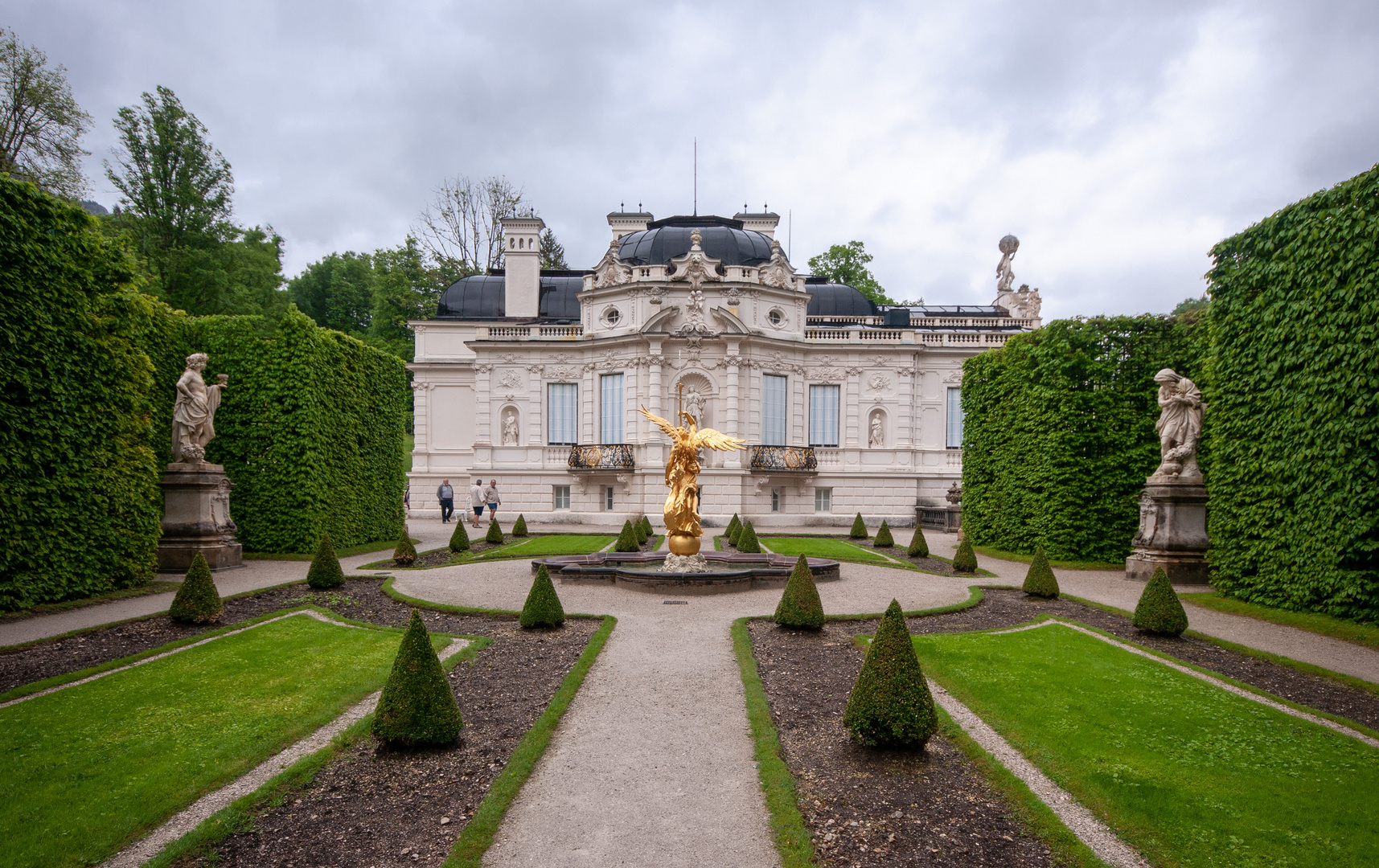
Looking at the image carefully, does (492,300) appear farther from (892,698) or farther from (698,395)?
(892,698)

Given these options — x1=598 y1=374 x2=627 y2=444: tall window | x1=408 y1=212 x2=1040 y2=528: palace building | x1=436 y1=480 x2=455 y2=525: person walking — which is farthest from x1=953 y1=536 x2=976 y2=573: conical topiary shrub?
x1=436 y1=480 x2=455 y2=525: person walking

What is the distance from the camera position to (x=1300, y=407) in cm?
1160

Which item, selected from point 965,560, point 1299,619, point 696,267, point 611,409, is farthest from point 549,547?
point 1299,619

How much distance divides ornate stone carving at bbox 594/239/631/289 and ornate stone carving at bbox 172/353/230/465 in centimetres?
1772

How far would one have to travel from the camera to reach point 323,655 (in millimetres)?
9008

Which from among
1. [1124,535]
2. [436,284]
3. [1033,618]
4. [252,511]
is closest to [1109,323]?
[1124,535]

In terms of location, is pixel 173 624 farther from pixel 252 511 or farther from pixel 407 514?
pixel 407 514

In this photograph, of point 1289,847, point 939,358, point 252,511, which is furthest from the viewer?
point 939,358

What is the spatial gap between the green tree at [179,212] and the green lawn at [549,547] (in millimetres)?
21020

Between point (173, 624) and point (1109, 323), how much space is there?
22693mm

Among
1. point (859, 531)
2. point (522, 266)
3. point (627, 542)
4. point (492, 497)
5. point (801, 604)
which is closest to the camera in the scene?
point (801, 604)

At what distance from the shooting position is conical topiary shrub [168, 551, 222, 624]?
33.3 feet

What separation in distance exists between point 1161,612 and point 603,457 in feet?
74.0

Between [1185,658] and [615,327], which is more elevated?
[615,327]
